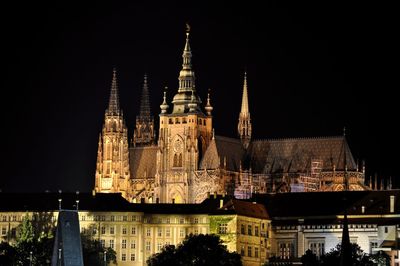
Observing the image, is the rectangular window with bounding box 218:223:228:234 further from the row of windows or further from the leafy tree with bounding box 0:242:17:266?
the leafy tree with bounding box 0:242:17:266

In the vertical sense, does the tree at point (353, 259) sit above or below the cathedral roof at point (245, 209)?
below

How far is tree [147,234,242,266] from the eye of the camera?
17050 centimetres

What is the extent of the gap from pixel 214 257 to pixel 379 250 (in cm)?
1871

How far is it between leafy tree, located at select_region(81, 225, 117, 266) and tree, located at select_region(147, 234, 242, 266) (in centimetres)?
1052

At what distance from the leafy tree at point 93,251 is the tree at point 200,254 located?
414 inches

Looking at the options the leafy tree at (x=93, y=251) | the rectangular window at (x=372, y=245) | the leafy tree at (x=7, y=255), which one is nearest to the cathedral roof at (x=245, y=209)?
the leafy tree at (x=93, y=251)

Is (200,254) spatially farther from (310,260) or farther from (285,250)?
(285,250)

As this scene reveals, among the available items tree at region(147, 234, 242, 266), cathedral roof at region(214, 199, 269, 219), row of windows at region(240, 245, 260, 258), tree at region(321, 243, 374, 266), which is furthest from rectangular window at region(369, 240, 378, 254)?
tree at region(147, 234, 242, 266)

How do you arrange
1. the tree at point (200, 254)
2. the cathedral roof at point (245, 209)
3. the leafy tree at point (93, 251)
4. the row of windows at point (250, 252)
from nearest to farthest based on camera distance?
the tree at point (200, 254), the leafy tree at point (93, 251), the row of windows at point (250, 252), the cathedral roof at point (245, 209)

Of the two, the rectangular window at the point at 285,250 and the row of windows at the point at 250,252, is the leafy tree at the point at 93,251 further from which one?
the rectangular window at the point at 285,250

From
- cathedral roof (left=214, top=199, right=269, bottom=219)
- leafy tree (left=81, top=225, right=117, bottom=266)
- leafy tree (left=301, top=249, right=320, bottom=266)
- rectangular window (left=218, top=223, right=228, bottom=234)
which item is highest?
cathedral roof (left=214, top=199, right=269, bottom=219)

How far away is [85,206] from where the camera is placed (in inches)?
7864

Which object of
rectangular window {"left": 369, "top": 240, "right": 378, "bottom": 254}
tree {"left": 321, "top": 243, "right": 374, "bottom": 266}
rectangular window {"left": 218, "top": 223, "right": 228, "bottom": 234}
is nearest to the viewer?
tree {"left": 321, "top": 243, "right": 374, "bottom": 266}

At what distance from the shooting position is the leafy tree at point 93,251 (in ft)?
608
